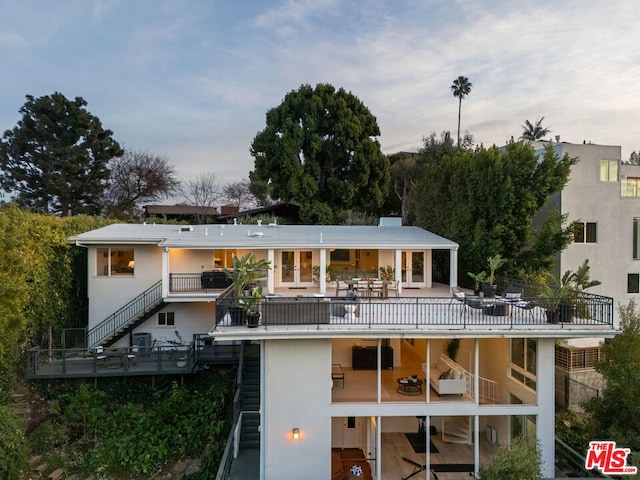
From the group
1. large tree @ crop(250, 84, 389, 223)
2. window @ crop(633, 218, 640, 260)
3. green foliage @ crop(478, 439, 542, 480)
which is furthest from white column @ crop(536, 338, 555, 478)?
large tree @ crop(250, 84, 389, 223)

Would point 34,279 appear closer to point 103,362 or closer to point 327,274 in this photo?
point 103,362

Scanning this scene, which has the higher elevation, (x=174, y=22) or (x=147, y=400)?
(x=174, y=22)

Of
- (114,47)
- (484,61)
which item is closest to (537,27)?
(484,61)

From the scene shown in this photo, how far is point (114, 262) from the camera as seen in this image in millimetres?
16719

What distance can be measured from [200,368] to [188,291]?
3.29 m

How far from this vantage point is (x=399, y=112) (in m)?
28.0

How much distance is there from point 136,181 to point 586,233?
3667cm

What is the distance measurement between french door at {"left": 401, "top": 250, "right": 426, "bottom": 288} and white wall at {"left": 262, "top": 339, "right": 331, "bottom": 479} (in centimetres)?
905

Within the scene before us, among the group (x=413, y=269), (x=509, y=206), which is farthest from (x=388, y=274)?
(x=509, y=206)

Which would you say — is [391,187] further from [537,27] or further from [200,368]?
[200,368]

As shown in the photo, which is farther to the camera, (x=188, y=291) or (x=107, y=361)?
(x=188, y=291)

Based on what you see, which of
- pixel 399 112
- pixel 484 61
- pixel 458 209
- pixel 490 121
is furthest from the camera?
pixel 490 121

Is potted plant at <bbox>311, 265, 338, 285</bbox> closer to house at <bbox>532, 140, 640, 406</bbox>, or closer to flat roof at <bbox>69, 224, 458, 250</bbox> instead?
flat roof at <bbox>69, 224, 458, 250</bbox>

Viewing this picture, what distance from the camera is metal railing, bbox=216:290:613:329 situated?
934cm
